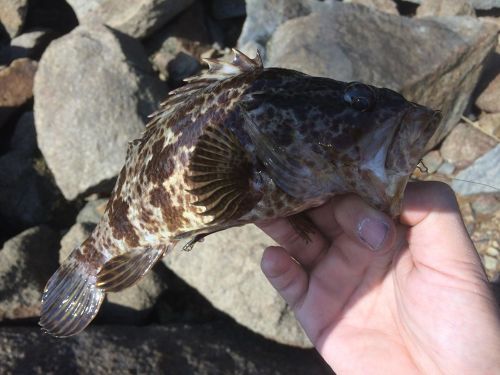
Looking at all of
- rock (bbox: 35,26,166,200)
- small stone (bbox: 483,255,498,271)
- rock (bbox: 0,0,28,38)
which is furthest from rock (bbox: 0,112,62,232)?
small stone (bbox: 483,255,498,271)

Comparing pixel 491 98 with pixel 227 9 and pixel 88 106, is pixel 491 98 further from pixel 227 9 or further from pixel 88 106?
pixel 88 106

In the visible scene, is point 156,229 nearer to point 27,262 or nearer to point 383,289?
point 383,289

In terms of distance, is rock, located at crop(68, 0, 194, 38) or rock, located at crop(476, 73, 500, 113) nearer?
rock, located at crop(476, 73, 500, 113)

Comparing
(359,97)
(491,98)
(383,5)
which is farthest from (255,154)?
(383,5)

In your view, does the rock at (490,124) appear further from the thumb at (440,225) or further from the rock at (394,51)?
the thumb at (440,225)

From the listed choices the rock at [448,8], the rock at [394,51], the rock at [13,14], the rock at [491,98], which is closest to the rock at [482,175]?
the rock at [394,51]

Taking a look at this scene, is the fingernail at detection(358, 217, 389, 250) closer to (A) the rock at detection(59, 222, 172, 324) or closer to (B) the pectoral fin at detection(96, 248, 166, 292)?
(B) the pectoral fin at detection(96, 248, 166, 292)

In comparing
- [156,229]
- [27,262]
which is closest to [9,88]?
[27,262]
